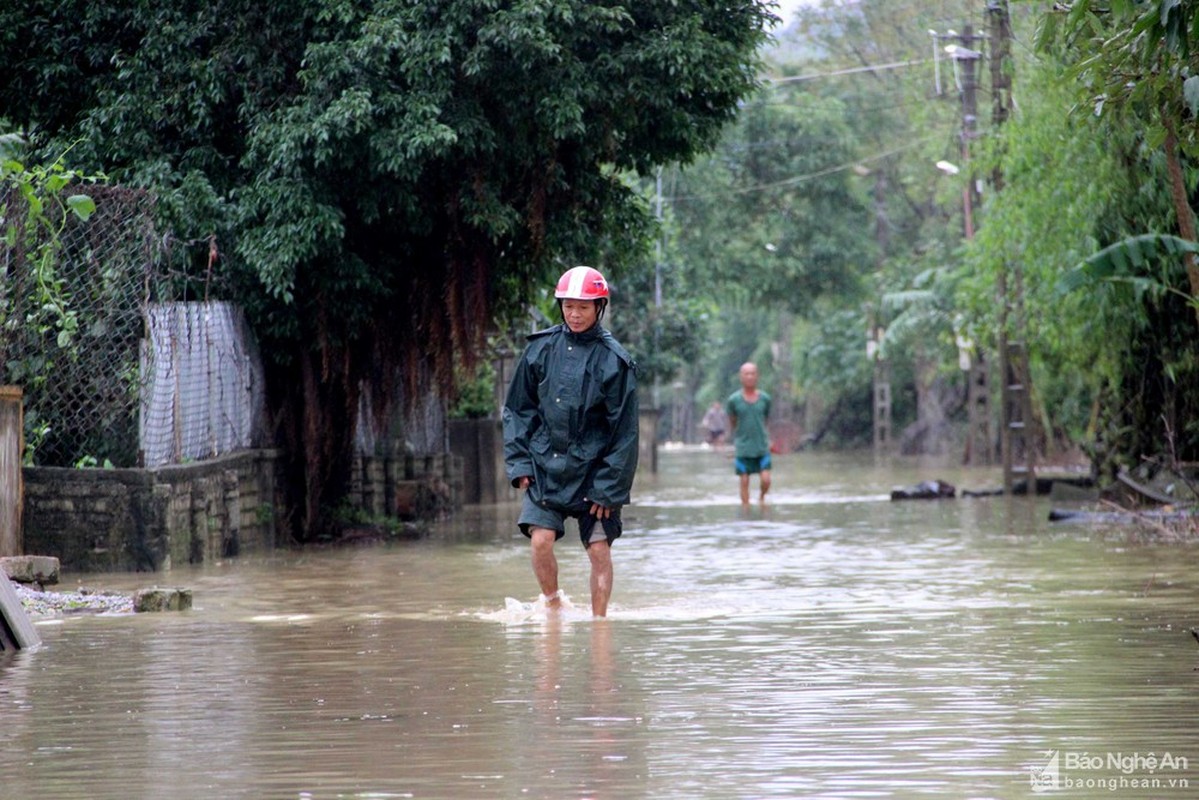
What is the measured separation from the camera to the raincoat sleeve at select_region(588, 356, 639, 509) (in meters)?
10.7

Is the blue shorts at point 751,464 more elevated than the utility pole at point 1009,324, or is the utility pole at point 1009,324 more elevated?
the utility pole at point 1009,324

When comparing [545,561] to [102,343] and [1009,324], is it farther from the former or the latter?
[1009,324]

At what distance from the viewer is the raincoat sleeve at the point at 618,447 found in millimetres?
10719

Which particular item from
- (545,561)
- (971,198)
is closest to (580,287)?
(545,561)

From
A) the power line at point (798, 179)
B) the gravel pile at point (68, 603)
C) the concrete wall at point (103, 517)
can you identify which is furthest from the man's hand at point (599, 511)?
the power line at point (798, 179)

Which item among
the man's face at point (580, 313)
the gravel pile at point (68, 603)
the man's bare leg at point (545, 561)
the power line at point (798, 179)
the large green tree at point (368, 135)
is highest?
the power line at point (798, 179)

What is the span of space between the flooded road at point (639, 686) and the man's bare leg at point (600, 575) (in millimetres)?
185

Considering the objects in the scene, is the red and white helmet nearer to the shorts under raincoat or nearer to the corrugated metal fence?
the shorts under raincoat

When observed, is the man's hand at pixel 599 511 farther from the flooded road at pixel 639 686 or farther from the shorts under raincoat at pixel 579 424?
the flooded road at pixel 639 686

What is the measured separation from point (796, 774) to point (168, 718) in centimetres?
270

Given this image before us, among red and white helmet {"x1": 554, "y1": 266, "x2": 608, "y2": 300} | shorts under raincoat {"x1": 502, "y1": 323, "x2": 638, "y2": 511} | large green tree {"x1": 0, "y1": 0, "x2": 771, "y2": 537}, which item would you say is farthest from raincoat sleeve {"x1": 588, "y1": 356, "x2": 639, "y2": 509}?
large green tree {"x1": 0, "y1": 0, "x2": 771, "y2": 537}

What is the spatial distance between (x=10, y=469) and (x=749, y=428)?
39.9ft

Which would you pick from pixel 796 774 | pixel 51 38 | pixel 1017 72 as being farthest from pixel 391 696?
pixel 1017 72

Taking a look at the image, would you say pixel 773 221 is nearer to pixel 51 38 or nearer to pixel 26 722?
pixel 51 38
